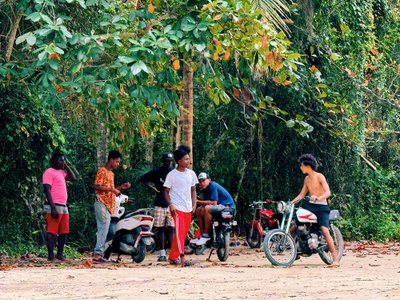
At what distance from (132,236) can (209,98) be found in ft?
19.1

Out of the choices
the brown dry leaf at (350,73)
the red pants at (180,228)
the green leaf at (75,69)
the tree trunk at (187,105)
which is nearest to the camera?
the green leaf at (75,69)

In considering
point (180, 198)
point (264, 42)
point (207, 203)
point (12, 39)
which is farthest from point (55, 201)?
point (264, 42)

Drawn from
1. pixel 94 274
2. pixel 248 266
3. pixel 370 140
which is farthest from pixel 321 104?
pixel 94 274

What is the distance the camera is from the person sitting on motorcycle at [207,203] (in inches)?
607

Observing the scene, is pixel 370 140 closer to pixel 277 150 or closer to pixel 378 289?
pixel 277 150

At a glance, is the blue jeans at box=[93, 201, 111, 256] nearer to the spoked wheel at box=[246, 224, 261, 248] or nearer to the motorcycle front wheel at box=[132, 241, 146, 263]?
the motorcycle front wheel at box=[132, 241, 146, 263]

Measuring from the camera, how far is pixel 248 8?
12359mm

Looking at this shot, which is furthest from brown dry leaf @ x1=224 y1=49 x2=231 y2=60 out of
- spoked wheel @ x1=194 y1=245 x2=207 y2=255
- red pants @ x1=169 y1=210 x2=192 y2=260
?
spoked wheel @ x1=194 y1=245 x2=207 y2=255

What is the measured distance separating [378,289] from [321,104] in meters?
8.52

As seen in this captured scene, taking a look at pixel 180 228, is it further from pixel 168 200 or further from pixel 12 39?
pixel 12 39

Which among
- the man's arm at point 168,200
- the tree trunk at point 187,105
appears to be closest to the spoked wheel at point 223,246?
the man's arm at point 168,200

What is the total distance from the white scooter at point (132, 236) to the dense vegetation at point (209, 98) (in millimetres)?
1549

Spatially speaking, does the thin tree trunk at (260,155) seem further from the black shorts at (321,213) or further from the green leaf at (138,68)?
the green leaf at (138,68)

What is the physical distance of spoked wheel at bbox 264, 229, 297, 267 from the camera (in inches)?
548
